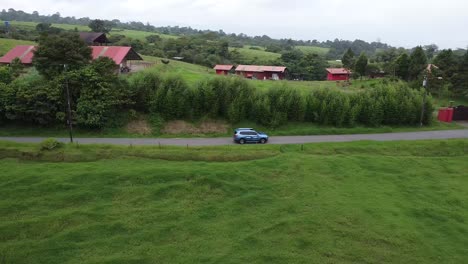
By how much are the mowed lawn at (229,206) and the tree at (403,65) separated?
106 ft

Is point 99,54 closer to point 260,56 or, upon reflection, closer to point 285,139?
point 285,139

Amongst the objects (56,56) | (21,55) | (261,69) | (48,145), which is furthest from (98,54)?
(261,69)

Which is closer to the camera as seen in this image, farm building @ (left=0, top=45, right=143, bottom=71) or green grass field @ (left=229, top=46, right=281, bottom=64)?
farm building @ (left=0, top=45, right=143, bottom=71)

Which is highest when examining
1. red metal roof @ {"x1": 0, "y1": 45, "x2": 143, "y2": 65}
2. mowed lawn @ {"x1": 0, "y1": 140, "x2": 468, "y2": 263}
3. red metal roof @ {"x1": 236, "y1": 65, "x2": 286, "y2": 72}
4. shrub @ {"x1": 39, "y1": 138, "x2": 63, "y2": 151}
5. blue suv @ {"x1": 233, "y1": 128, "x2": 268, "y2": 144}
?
→ red metal roof @ {"x1": 0, "y1": 45, "x2": 143, "y2": 65}

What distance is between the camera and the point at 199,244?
1555 centimetres

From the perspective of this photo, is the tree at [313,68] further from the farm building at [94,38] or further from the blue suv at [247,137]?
the blue suv at [247,137]

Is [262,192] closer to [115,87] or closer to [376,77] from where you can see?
[115,87]

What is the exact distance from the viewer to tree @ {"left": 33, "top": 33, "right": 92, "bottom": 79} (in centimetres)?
3191

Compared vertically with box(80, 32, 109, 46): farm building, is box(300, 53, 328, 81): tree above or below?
below

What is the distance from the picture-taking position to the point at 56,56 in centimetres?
3200

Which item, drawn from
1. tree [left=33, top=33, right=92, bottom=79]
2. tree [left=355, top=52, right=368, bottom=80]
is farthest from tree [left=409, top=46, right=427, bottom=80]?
tree [left=33, top=33, right=92, bottom=79]

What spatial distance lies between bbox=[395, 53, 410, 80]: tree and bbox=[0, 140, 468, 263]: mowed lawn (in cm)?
3235

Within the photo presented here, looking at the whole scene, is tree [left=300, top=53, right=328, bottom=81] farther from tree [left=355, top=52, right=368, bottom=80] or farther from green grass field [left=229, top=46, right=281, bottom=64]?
tree [left=355, top=52, right=368, bottom=80]

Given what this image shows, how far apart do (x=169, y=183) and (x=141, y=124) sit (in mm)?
12160
